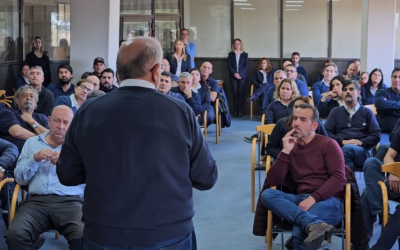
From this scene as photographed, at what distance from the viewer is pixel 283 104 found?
7195mm

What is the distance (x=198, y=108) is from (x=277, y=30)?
552cm

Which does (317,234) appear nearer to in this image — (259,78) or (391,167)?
(391,167)

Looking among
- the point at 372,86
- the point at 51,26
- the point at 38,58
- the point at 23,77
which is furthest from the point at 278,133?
the point at 51,26

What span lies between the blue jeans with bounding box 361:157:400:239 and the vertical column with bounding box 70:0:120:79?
6.36m

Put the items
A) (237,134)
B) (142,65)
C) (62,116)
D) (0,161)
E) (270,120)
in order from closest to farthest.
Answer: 1. (142,65)
2. (62,116)
3. (0,161)
4. (270,120)
5. (237,134)

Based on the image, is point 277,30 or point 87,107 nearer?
point 87,107

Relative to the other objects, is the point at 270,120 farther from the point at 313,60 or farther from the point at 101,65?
the point at 313,60

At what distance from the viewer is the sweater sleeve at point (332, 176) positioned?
14.3 ft

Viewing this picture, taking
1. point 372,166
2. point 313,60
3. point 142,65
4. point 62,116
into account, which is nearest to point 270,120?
point 372,166

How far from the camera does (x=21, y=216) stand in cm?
402

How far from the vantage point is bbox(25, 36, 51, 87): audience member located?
12500 millimetres

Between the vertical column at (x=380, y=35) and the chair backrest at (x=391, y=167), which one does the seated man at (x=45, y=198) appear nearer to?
the chair backrest at (x=391, y=167)

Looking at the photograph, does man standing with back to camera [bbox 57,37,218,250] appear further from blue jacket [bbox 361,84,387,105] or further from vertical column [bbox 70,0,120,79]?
vertical column [bbox 70,0,120,79]

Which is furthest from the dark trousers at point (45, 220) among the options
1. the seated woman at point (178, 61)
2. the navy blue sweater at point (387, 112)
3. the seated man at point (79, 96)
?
the seated woman at point (178, 61)
